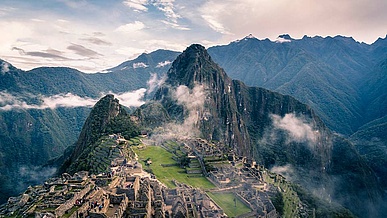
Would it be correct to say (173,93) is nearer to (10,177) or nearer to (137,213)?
(10,177)

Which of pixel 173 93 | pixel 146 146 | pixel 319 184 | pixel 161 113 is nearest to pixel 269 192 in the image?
pixel 146 146

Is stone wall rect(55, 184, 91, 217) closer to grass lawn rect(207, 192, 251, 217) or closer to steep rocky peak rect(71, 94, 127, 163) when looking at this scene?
grass lawn rect(207, 192, 251, 217)

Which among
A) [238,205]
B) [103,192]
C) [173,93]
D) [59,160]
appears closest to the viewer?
[103,192]

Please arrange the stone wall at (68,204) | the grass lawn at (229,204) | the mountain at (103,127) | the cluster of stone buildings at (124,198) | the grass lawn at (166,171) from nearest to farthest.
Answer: the stone wall at (68,204) < the cluster of stone buildings at (124,198) < the grass lawn at (229,204) < the grass lawn at (166,171) < the mountain at (103,127)

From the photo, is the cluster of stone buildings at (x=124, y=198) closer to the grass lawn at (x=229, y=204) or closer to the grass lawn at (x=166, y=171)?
the grass lawn at (x=229, y=204)

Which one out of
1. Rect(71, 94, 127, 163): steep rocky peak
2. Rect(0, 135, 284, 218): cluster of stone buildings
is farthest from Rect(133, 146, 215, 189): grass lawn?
Rect(71, 94, 127, 163): steep rocky peak

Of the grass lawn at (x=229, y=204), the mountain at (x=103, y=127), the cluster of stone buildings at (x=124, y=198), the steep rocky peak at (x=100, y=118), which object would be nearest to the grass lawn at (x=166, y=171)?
the cluster of stone buildings at (x=124, y=198)

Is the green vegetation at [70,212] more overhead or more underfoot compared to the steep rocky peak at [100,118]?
more overhead
